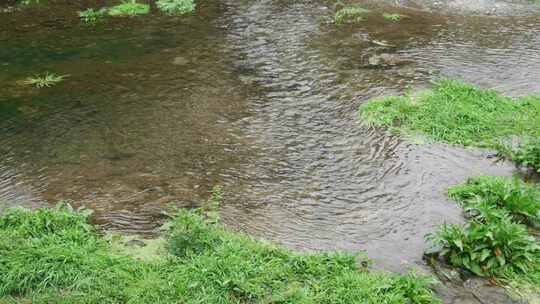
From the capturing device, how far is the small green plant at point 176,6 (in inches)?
563

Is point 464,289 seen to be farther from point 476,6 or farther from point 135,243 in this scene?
point 476,6

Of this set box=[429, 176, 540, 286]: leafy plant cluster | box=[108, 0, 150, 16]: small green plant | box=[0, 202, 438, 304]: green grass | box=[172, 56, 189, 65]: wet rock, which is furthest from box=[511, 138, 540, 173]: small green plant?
box=[108, 0, 150, 16]: small green plant

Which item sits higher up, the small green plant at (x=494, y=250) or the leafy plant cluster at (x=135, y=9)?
the leafy plant cluster at (x=135, y=9)

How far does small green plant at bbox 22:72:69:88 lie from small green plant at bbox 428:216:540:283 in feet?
26.3

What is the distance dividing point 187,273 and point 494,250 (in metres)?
3.21

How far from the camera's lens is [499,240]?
5516mm

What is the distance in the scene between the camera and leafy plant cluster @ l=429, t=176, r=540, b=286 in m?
5.43

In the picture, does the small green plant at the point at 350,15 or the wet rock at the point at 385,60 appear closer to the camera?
the wet rock at the point at 385,60

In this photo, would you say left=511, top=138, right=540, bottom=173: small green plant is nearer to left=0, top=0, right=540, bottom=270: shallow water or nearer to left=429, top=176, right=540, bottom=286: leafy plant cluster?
left=0, top=0, right=540, bottom=270: shallow water

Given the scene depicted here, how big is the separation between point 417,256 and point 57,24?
11474 millimetres

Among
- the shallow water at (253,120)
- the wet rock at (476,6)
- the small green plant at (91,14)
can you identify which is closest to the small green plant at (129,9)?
the small green plant at (91,14)

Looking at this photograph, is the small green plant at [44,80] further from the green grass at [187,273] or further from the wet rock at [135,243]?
the wet rock at [135,243]

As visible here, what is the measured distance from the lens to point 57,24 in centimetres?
1360

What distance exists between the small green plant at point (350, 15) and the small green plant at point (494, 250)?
8.27 m
